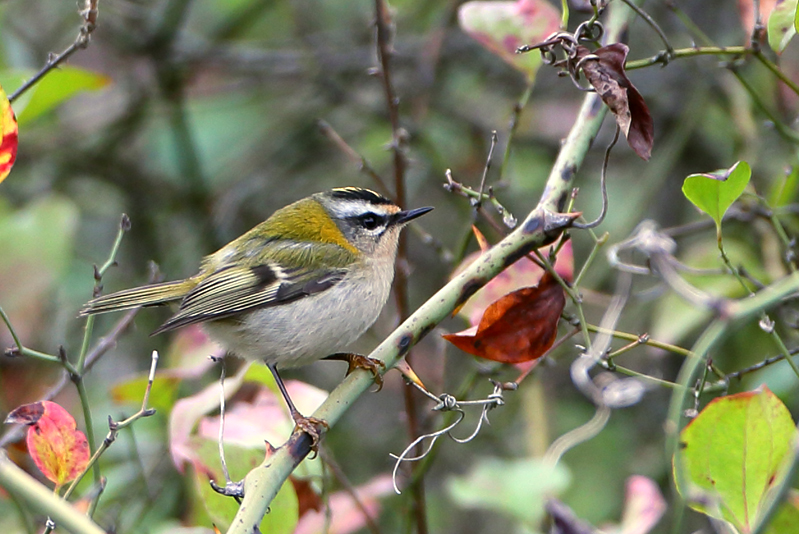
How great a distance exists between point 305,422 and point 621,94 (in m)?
1.06

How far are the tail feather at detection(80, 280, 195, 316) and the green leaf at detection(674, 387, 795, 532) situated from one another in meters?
1.84

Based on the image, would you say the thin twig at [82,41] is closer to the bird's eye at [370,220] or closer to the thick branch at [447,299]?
the thick branch at [447,299]


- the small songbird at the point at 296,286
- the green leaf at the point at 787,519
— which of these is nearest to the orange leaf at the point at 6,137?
the small songbird at the point at 296,286

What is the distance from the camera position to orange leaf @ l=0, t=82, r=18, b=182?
1646mm

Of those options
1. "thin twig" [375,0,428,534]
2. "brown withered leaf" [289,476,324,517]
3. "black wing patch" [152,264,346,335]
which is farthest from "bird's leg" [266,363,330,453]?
"thin twig" [375,0,428,534]

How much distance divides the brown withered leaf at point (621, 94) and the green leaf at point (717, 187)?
10 centimetres

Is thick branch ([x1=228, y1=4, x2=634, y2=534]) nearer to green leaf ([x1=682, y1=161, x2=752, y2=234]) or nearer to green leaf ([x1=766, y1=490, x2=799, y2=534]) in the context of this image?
green leaf ([x1=682, y1=161, x2=752, y2=234])

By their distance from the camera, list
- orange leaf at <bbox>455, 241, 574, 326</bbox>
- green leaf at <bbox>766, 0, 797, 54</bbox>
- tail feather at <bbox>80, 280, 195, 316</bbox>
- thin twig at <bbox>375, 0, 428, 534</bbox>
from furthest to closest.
Answer: tail feather at <bbox>80, 280, 195, 316</bbox>
thin twig at <bbox>375, 0, 428, 534</bbox>
orange leaf at <bbox>455, 241, 574, 326</bbox>
green leaf at <bbox>766, 0, 797, 54</bbox>

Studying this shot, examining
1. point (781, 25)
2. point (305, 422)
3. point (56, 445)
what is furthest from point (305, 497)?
point (781, 25)

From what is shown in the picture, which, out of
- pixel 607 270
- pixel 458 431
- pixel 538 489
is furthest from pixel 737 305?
pixel 458 431

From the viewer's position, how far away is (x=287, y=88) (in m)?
4.86

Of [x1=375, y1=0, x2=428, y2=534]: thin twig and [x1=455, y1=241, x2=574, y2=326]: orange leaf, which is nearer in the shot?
[x1=455, y1=241, x2=574, y2=326]: orange leaf

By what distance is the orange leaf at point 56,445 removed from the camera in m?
1.65

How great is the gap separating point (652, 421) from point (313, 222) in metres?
2.09
